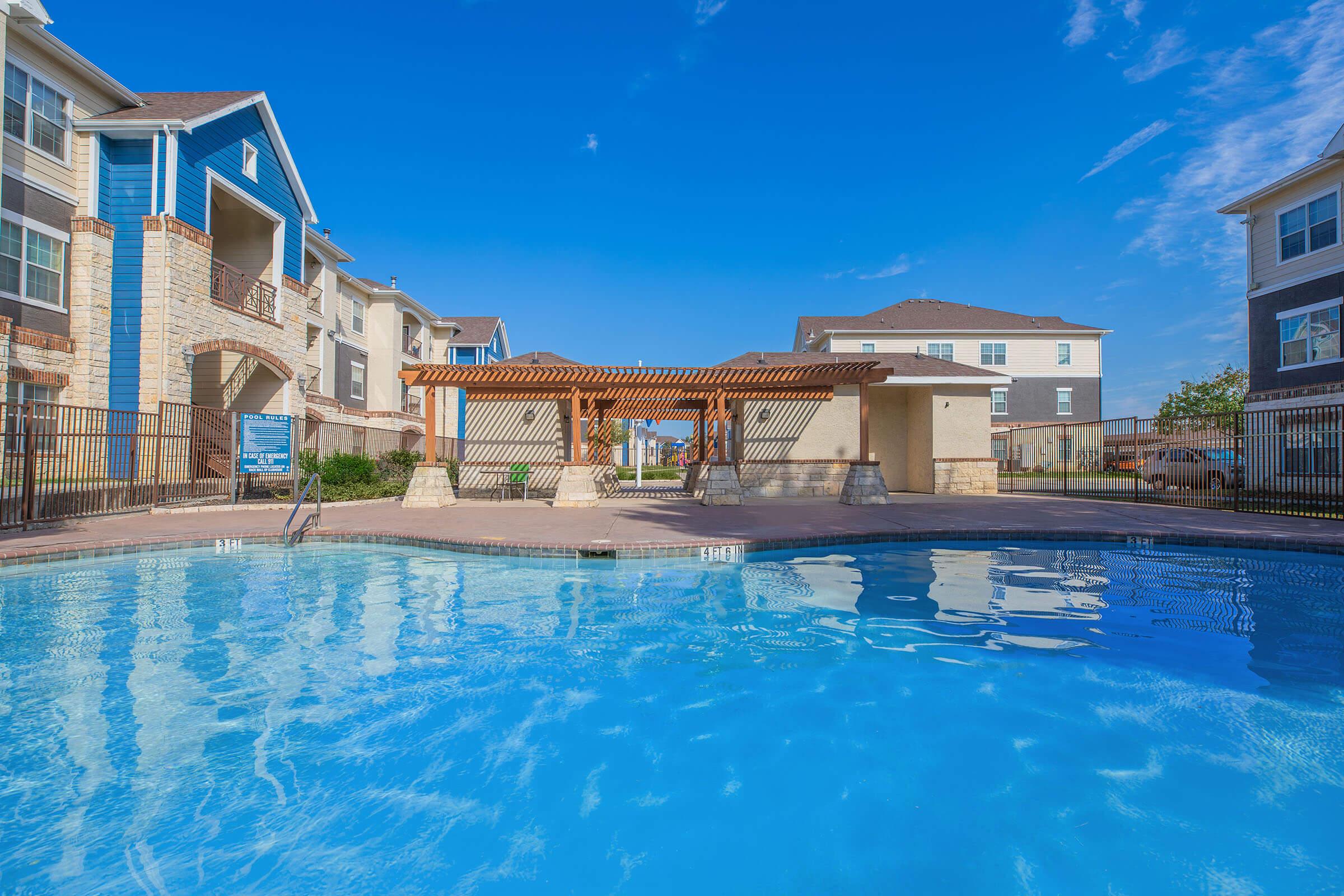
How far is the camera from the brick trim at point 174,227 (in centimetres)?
1389

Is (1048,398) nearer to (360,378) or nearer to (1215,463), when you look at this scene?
(1215,463)

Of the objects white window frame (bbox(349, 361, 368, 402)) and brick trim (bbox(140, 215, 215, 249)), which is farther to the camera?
white window frame (bbox(349, 361, 368, 402))

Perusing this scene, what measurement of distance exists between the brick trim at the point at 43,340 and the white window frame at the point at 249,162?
20.4ft

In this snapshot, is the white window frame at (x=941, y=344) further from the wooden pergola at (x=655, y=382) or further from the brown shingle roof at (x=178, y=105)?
the brown shingle roof at (x=178, y=105)

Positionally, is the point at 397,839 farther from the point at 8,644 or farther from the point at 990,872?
the point at 8,644

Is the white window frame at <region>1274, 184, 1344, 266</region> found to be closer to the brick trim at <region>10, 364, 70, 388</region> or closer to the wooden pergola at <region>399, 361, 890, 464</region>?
the wooden pergola at <region>399, 361, 890, 464</region>

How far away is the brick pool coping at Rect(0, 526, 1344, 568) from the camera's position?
8367 mm

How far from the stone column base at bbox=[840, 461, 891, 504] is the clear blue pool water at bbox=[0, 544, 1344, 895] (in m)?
8.10

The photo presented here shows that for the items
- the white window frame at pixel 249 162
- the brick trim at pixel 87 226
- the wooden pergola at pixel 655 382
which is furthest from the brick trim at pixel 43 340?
the wooden pergola at pixel 655 382

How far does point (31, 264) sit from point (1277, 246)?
104 ft

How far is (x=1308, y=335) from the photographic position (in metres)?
17.8

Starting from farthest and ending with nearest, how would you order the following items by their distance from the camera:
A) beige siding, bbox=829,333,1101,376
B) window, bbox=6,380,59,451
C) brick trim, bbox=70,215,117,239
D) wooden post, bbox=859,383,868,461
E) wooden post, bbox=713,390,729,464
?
1. beige siding, bbox=829,333,1101,376
2. wooden post, bbox=713,390,729,464
3. wooden post, bbox=859,383,868,461
4. brick trim, bbox=70,215,117,239
5. window, bbox=6,380,59,451

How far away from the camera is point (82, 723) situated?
12.3ft

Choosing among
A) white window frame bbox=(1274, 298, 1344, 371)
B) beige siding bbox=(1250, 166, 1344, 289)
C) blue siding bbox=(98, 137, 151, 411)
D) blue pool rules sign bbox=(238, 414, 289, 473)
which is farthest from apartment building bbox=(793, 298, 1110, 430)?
blue siding bbox=(98, 137, 151, 411)
